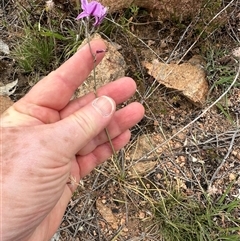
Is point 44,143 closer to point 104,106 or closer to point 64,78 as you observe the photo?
point 104,106

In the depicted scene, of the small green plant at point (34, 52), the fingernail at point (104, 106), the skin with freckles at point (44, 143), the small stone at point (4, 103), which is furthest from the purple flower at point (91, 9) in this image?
the small stone at point (4, 103)

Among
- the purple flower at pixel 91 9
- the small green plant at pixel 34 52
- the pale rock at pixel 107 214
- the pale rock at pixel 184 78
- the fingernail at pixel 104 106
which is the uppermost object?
the purple flower at pixel 91 9

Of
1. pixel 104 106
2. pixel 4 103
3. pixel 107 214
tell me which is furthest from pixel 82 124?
pixel 4 103

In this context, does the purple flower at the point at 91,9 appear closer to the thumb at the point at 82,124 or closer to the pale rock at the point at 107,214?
the thumb at the point at 82,124

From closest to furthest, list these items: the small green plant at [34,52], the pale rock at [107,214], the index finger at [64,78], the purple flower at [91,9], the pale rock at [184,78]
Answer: the purple flower at [91,9] → the index finger at [64,78] → the pale rock at [107,214] → the pale rock at [184,78] → the small green plant at [34,52]

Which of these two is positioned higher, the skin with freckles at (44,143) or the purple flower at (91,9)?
the purple flower at (91,9)

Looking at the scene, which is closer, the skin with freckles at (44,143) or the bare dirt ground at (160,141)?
the skin with freckles at (44,143)

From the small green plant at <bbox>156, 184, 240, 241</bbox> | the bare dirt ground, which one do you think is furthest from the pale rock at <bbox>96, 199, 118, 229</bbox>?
the small green plant at <bbox>156, 184, 240, 241</bbox>

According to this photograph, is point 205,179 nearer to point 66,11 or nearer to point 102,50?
point 102,50
